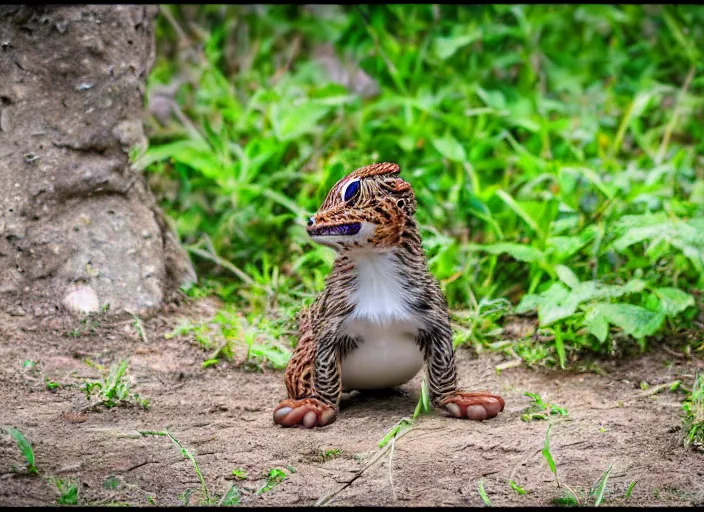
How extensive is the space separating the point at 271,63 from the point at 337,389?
5.06m

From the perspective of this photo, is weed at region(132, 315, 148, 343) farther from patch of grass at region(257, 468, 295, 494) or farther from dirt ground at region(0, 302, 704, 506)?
patch of grass at region(257, 468, 295, 494)

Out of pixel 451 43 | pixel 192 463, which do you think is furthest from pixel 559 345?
pixel 451 43

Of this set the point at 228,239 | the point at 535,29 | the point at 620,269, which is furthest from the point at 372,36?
the point at 620,269

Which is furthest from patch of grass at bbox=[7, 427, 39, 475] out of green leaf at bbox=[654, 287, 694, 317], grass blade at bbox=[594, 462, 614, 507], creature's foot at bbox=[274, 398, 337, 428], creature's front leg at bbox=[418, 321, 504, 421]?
green leaf at bbox=[654, 287, 694, 317]

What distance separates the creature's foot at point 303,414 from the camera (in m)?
3.44

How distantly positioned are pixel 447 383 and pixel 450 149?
2379 mm

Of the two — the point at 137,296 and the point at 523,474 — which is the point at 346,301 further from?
the point at 137,296

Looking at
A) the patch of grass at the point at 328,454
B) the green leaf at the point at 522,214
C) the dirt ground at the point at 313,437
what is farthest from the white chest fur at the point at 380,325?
the green leaf at the point at 522,214

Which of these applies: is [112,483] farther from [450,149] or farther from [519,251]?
[450,149]

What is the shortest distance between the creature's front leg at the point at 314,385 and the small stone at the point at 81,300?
1.29 metres

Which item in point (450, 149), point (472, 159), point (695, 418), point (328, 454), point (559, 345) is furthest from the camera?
point (472, 159)

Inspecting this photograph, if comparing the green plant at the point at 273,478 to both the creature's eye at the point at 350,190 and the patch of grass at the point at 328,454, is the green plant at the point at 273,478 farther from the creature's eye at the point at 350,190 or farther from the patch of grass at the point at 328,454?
the creature's eye at the point at 350,190

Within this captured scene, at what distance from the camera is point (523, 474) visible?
2.99 meters

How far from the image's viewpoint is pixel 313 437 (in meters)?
3.33
